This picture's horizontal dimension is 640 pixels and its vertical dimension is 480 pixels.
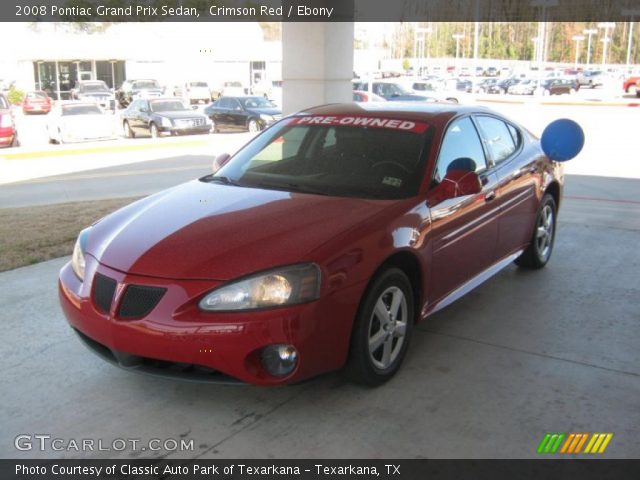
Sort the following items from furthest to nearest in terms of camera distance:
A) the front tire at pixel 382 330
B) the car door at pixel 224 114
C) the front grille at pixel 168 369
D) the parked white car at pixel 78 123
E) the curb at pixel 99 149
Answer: the car door at pixel 224 114
the parked white car at pixel 78 123
the curb at pixel 99 149
the front tire at pixel 382 330
the front grille at pixel 168 369

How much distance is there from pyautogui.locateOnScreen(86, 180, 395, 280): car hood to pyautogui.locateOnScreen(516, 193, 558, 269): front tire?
2.49m

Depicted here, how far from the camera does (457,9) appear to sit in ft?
264

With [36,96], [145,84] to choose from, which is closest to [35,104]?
[36,96]

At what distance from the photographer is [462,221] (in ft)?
14.8

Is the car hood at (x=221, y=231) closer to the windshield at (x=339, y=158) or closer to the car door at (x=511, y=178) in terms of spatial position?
the windshield at (x=339, y=158)

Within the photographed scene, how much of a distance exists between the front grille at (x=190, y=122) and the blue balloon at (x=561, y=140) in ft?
58.7

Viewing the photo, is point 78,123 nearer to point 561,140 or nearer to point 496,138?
point 561,140

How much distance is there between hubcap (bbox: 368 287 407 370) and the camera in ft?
12.3

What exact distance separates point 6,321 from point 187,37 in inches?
1752

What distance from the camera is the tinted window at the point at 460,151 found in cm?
439

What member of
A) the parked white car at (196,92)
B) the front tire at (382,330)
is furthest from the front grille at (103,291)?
the parked white car at (196,92)

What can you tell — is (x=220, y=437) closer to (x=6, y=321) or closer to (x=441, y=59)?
(x=6, y=321)

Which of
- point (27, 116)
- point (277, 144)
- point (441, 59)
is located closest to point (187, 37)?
point (27, 116)

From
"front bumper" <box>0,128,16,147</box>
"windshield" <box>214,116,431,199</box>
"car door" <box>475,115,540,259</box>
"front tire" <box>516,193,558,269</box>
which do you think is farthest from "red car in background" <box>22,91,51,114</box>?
"car door" <box>475,115,540,259</box>
